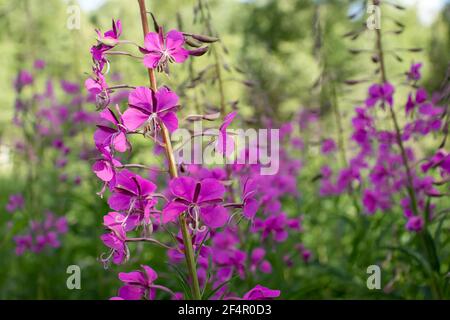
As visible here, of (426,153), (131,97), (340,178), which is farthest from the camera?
(426,153)

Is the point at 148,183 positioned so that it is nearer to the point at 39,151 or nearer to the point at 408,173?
the point at 408,173

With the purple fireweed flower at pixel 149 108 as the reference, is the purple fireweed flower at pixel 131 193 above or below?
below

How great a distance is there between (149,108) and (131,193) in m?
0.28

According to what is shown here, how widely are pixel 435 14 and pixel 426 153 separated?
19.6 m

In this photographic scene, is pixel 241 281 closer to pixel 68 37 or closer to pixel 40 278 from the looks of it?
pixel 40 278

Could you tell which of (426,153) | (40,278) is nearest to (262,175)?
(40,278)

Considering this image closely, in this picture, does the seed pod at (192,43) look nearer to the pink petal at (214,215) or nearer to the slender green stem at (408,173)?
the pink petal at (214,215)

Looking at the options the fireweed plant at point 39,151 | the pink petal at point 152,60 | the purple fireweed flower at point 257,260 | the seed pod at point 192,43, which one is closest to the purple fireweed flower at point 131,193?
the pink petal at point 152,60

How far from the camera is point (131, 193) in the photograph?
1743 mm

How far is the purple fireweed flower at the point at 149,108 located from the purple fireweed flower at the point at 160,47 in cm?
8

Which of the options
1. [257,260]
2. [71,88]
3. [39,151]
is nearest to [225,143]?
[257,260]

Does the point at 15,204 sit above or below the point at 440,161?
below

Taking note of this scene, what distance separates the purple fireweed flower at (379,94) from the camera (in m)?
2.94

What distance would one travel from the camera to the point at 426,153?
5090 millimetres
